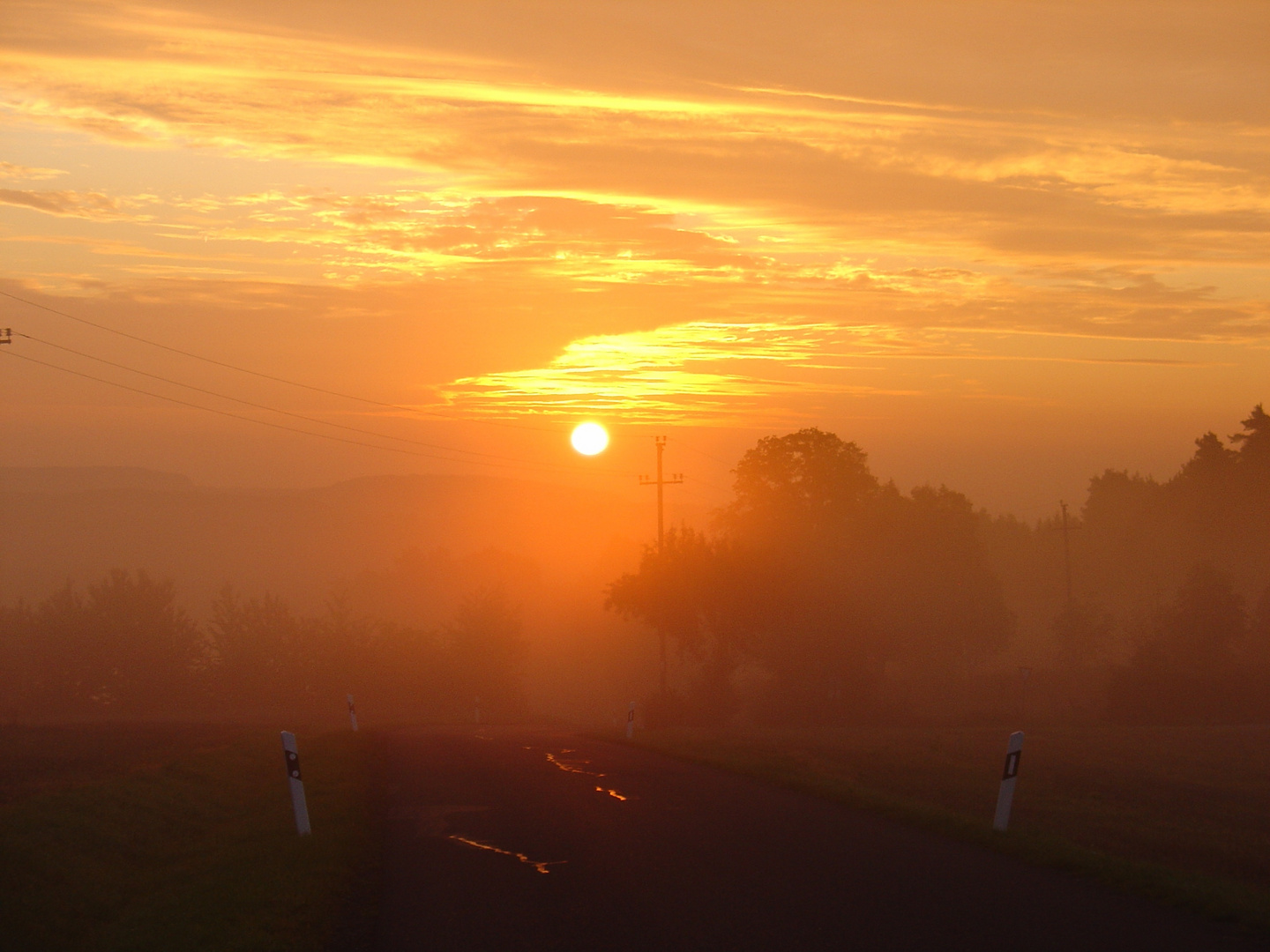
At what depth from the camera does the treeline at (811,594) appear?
168ft

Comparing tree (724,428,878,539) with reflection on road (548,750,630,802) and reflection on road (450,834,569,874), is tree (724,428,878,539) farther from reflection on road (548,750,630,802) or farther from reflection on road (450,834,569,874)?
reflection on road (450,834,569,874)

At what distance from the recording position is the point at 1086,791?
22.1 m

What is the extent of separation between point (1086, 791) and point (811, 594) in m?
30.8

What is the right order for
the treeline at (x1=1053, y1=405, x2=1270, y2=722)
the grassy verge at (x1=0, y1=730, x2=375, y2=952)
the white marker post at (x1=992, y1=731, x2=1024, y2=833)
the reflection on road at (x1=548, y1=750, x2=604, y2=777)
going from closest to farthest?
the grassy verge at (x1=0, y1=730, x2=375, y2=952) < the white marker post at (x1=992, y1=731, x2=1024, y2=833) < the reflection on road at (x1=548, y1=750, x2=604, y2=777) < the treeline at (x1=1053, y1=405, x2=1270, y2=722)

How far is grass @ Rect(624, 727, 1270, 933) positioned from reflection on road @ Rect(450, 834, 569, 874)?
4418 mm

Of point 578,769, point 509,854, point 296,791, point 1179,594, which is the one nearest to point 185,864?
point 296,791

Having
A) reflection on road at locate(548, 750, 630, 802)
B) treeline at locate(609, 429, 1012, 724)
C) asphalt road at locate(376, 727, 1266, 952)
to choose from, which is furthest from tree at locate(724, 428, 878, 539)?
asphalt road at locate(376, 727, 1266, 952)

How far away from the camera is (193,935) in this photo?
8.12 meters

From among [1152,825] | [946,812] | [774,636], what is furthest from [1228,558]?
[946,812]

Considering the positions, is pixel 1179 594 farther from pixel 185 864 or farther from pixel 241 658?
pixel 185 864

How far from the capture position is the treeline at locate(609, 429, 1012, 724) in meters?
51.3

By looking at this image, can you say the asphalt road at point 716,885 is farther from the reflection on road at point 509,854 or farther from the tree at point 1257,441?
the tree at point 1257,441

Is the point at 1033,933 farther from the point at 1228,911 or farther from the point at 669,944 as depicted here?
the point at 669,944

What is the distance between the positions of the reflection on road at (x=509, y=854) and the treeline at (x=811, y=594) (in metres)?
38.1
